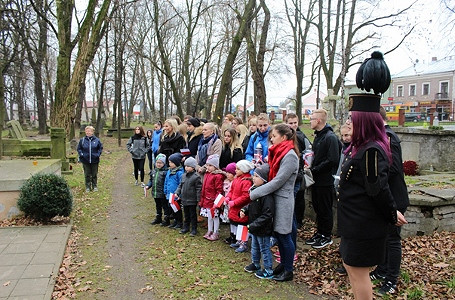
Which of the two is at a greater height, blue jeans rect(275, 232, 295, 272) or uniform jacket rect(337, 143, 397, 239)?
uniform jacket rect(337, 143, 397, 239)

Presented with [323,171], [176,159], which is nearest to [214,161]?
[176,159]

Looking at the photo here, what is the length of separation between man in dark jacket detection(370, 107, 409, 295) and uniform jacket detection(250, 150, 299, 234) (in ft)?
3.62

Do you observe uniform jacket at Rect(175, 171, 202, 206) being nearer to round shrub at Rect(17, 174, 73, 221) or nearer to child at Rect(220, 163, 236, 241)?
child at Rect(220, 163, 236, 241)

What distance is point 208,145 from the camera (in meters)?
7.19

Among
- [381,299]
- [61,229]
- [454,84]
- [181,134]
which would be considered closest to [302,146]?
[381,299]

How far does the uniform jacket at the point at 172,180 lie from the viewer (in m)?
7.09

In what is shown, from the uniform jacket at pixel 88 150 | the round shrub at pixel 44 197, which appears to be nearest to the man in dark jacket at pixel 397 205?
the round shrub at pixel 44 197

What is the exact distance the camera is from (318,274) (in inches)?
197

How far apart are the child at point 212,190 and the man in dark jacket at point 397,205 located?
2.81 m

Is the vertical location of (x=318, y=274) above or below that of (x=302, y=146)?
below

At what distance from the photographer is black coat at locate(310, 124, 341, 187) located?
18.6 feet

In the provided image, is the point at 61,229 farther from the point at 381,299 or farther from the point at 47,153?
the point at 47,153

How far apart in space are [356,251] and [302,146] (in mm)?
3230

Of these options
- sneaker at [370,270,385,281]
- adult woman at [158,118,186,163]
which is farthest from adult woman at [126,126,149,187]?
sneaker at [370,270,385,281]
